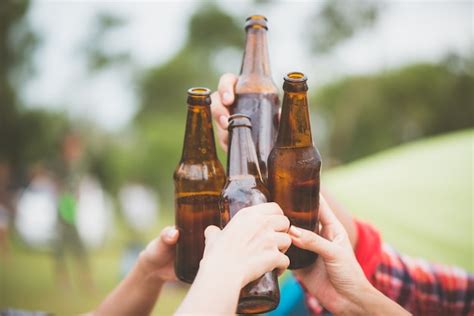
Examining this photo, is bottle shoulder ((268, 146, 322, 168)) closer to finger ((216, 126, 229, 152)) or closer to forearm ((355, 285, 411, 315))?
finger ((216, 126, 229, 152))

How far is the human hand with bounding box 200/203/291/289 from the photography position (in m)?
0.89

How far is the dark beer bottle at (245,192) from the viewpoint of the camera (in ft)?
3.46

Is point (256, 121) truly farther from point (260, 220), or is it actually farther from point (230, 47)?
point (230, 47)

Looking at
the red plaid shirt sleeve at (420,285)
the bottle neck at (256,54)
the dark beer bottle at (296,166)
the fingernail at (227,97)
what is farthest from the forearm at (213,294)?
the red plaid shirt sleeve at (420,285)

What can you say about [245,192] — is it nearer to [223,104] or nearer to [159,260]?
[223,104]

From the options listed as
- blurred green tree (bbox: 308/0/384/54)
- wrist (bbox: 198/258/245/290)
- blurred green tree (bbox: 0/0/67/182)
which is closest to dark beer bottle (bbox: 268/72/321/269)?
wrist (bbox: 198/258/245/290)

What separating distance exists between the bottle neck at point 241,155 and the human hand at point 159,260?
0.36 m

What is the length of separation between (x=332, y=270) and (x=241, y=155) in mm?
368

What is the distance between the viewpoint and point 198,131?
123cm

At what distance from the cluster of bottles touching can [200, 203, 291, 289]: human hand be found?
10cm

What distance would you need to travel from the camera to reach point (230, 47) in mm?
15430

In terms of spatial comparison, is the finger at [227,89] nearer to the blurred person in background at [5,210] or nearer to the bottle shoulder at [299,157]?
the bottle shoulder at [299,157]

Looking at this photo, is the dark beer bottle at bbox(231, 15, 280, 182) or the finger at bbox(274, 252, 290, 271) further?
the dark beer bottle at bbox(231, 15, 280, 182)

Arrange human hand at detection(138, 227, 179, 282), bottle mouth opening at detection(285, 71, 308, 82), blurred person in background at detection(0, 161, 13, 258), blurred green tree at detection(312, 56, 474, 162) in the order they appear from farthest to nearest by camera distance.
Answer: blurred green tree at detection(312, 56, 474, 162)
blurred person in background at detection(0, 161, 13, 258)
human hand at detection(138, 227, 179, 282)
bottle mouth opening at detection(285, 71, 308, 82)
